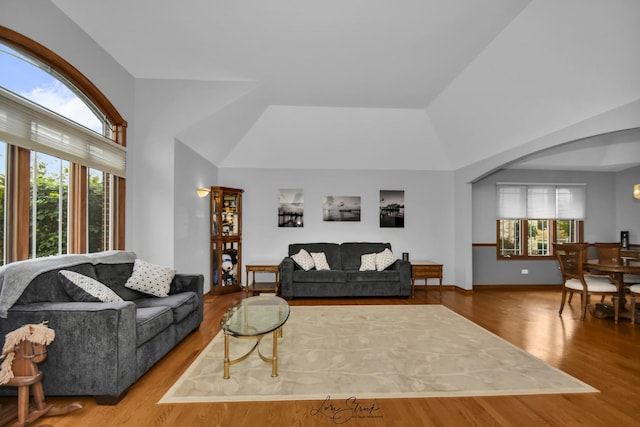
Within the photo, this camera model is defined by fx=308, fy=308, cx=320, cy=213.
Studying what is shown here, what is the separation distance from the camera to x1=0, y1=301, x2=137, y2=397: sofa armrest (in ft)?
7.34

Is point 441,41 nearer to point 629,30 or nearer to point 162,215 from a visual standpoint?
point 629,30

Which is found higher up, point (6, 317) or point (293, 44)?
point (293, 44)

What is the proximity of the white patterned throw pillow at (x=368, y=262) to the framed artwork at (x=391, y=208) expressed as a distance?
38.2 inches

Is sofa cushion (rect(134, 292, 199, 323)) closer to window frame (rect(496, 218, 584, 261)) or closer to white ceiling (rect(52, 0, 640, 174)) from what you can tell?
white ceiling (rect(52, 0, 640, 174))

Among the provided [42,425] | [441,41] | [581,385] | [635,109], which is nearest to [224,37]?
[441,41]

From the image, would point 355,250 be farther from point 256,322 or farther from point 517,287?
point 256,322

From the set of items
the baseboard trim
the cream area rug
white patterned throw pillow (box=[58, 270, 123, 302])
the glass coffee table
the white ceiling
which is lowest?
the baseboard trim

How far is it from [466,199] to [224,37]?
537cm

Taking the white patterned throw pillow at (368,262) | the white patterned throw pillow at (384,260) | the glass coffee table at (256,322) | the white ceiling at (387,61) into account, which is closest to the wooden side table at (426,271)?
the white patterned throw pillow at (384,260)

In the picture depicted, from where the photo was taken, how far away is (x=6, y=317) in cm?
223

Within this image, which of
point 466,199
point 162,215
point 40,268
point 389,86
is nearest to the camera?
point 40,268

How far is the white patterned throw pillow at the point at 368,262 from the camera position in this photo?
19.6ft

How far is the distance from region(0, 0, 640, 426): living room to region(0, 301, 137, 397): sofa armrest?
212 cm

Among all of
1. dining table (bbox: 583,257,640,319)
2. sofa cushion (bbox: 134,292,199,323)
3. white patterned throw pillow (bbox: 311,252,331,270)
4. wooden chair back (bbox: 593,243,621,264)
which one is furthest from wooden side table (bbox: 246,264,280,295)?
wooden chair back (bbox: 593,243,621,264)
